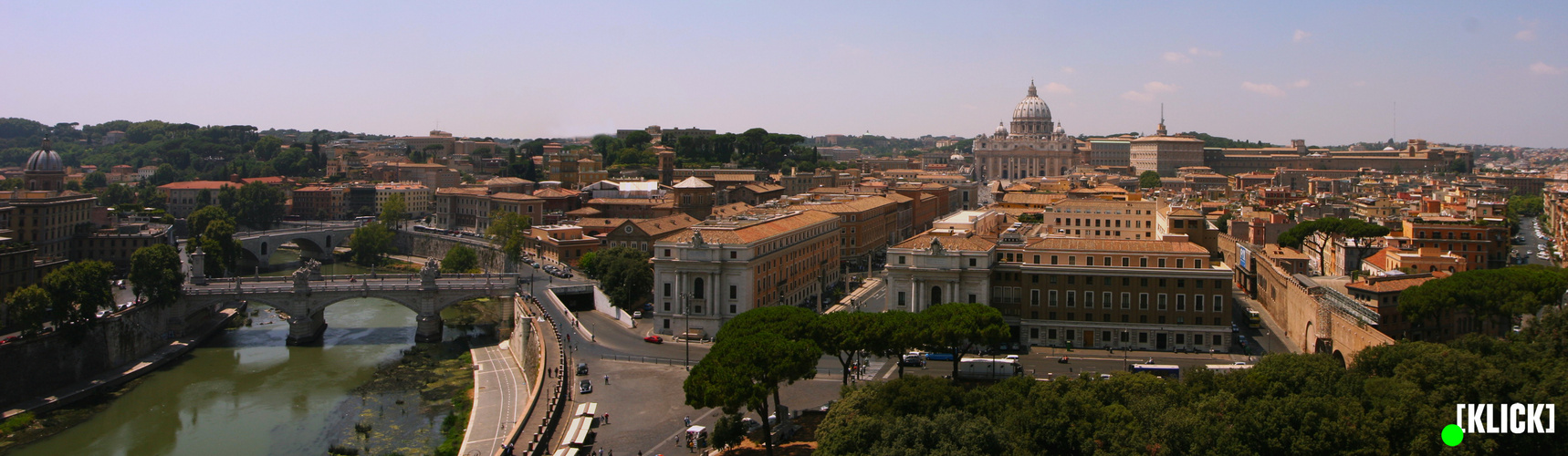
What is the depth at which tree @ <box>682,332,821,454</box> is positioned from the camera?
20.8 m

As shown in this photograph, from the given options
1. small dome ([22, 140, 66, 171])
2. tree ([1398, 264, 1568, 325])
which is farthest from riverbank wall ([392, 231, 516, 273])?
tree ([1398, 264, 1568, 325])

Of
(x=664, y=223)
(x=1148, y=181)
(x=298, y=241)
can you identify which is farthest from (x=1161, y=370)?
(x=1148, y=181)

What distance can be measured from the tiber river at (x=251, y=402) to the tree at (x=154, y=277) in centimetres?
207

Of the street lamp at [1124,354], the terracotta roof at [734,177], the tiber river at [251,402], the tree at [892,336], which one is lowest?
the tiber river at [251,402]

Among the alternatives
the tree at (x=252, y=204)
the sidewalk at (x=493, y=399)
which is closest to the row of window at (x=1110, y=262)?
the sidewalk at (x=493, y=399)

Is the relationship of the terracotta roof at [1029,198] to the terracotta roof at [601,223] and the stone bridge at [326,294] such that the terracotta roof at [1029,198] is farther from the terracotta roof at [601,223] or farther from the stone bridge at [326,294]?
the stone bridge at [326,294]

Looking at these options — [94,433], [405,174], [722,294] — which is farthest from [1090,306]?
[405,174]

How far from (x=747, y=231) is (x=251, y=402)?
14588 mm

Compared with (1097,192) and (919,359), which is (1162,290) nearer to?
(919,359)

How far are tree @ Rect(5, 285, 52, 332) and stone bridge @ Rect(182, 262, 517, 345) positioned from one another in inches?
→ 297

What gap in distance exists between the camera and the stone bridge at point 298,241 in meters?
57.3

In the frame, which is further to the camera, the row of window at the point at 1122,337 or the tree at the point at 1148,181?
the tree at the point at 1148,181

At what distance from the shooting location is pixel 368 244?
200 ft

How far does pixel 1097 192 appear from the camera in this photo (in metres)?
56.2
